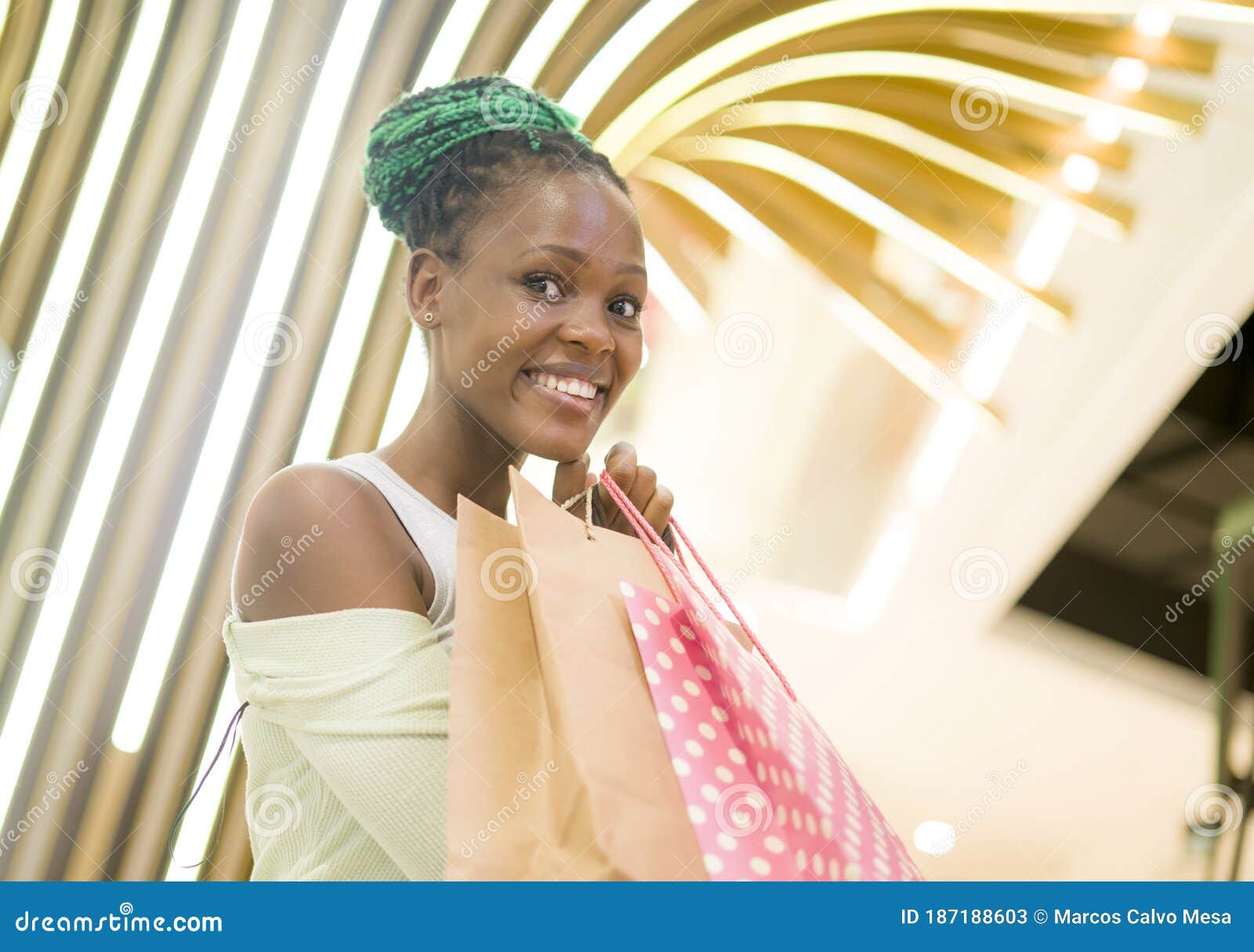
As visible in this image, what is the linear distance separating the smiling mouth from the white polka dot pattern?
239 millimetres

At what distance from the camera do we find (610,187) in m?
1.03

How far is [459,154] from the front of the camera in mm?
1089

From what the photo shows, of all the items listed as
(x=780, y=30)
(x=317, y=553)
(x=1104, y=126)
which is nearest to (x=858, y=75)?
(x=780, y=30)

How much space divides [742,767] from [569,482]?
13.5 inches

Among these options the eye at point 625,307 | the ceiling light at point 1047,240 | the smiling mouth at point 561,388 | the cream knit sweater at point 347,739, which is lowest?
the cream knit sweater at point 347,739

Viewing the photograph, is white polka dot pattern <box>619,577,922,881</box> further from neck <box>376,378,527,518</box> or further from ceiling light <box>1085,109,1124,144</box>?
ceiling light <box>1085,109,1124,144</box>

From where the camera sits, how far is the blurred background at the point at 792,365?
145cm

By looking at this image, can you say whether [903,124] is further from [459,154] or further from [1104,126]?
[459,154]

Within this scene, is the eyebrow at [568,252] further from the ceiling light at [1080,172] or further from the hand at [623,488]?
the ceiling light at [1080,172]

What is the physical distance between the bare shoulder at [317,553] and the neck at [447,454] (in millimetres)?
131

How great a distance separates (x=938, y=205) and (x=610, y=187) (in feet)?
6.49

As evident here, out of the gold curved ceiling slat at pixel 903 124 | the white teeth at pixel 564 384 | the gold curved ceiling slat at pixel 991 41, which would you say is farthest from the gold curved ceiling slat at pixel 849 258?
the white teeth at pixel 564 384

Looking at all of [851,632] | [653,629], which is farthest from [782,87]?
[653,629]

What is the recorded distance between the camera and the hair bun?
3.62 ft
